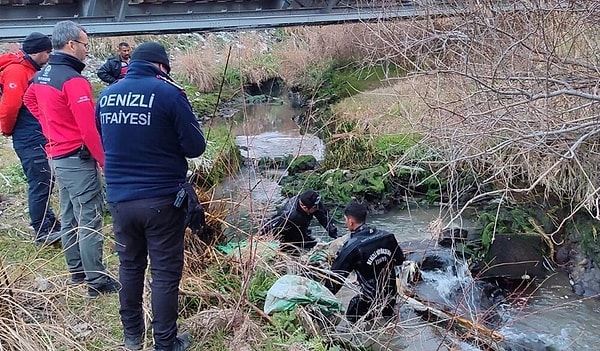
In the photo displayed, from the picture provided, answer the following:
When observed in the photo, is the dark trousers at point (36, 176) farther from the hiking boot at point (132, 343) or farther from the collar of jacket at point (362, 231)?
the collar of jacket at point (362, 231)

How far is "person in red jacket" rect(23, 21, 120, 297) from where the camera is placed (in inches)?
157

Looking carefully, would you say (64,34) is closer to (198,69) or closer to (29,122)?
(29,122)

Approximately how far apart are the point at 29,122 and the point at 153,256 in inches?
96.8

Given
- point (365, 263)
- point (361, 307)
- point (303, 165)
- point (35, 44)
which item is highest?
point (35, 44)

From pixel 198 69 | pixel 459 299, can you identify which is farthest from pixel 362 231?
pixel 198 69

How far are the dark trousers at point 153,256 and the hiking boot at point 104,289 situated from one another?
2.58 ft

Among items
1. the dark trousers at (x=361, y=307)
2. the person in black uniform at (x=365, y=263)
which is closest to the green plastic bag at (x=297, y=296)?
the dark trousers at (x=361, y=307)

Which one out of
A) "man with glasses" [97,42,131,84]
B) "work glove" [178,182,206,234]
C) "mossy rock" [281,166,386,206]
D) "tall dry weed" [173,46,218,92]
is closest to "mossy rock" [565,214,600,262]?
"mossy rock" [281,166,386,206]

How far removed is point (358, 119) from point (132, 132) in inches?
356

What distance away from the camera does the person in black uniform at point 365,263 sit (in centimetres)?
508

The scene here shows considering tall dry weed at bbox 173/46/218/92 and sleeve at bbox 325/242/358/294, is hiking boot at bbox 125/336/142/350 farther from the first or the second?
tall dry weed at bbox 173/46/218/92

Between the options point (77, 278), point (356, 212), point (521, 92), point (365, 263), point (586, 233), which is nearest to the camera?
point (77, 278)

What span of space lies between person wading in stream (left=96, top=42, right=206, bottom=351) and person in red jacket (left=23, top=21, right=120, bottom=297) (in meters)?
0.61

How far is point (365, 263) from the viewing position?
5242 millimetres
